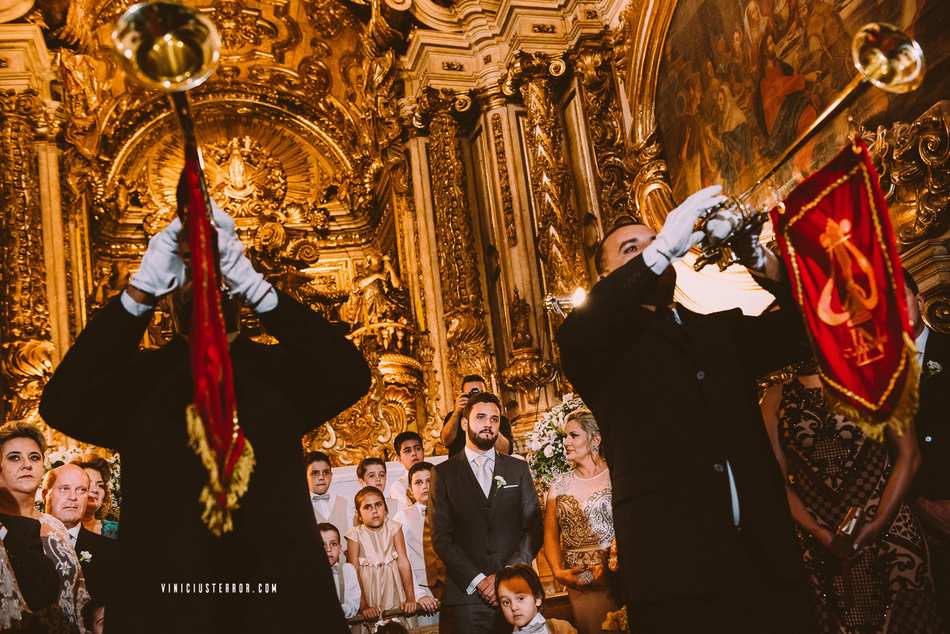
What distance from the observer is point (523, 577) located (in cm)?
543

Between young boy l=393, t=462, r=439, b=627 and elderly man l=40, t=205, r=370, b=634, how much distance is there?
397cm

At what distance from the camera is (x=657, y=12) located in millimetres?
8766

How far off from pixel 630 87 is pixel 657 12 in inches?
31.2

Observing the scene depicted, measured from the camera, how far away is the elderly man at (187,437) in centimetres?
242

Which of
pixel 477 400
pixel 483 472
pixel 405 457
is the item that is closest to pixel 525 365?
pixel 405 457

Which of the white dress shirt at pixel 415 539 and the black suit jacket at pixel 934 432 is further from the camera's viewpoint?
the white dress shirt at pixel 415 539

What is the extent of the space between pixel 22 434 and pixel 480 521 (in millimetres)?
2413

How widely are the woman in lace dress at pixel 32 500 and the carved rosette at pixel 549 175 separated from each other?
511 cm

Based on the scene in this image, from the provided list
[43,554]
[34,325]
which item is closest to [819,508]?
[43,554]

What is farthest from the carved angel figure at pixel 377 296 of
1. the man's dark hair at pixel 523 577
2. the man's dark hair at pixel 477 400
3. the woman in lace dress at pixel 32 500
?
the woman in lace dress at pixel 32 500

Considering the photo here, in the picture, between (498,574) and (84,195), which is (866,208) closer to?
(498,574)

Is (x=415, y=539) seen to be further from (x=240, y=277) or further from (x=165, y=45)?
(x=165, y=45)

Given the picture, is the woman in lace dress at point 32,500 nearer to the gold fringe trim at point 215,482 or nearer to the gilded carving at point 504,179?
the gold fringe trim at point 215,482

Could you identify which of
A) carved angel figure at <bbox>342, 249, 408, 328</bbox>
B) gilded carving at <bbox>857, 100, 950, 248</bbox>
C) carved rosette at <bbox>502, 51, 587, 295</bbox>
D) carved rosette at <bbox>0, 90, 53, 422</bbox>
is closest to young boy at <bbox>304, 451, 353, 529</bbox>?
carved rosette at <bbox>502, 51, 587, 295</bbox>
